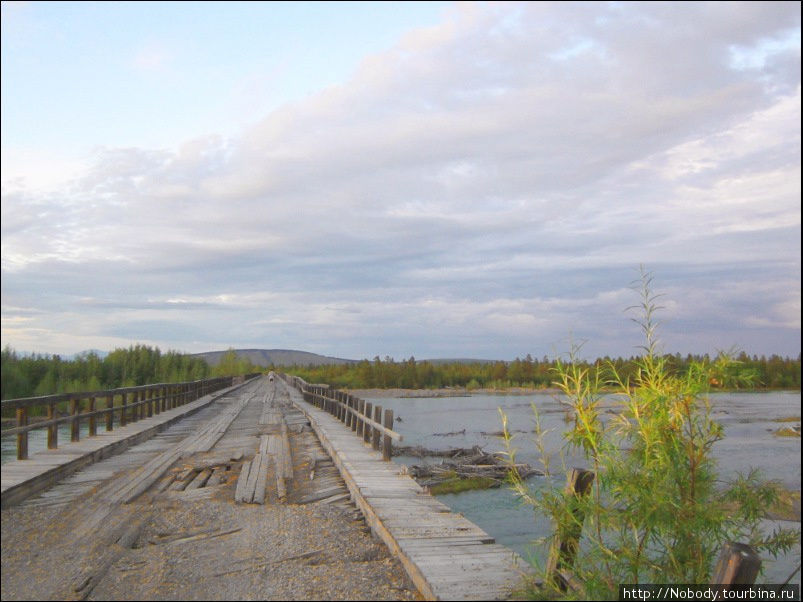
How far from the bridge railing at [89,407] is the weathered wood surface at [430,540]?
12.1 ft

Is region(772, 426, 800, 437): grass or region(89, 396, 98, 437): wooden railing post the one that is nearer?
region(89, 396, 98, 437): wooden railing post

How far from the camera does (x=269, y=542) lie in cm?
588

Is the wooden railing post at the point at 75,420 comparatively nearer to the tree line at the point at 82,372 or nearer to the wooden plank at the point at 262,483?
the tree line at the point at 82,372

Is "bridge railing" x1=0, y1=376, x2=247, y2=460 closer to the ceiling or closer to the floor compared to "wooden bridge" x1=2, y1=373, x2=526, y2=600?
closer to the ceiling

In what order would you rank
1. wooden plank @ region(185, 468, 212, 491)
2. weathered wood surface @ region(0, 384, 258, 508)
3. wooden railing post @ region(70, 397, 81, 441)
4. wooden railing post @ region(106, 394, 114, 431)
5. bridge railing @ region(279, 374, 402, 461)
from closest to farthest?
weathered wood surface @ region(0, 384, 258, 508) < wooden plank @ region(185, 468, 212, 491) < bridge railing @ region(279, 374, 402, 461) < wooden railing post @ region(70, 397, 81, 441) < wooden railing post @ region(106, 394, 114, 431)

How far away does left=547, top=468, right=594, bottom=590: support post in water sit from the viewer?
4.22 m

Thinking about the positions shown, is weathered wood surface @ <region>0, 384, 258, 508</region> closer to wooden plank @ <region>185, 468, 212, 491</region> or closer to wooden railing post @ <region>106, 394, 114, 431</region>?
wooden railing post @ <region>106, 394, 114, 431</region>

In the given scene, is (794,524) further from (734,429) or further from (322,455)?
(734,429)

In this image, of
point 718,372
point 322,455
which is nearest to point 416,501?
point 718,372

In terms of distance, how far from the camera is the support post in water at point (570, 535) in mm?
4223

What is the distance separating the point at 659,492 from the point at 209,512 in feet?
15.6

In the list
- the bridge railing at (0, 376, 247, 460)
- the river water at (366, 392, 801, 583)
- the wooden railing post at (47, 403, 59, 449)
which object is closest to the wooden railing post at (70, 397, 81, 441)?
the bridge railing at (0, 376, 247, 460)

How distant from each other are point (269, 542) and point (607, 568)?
9.91 ft

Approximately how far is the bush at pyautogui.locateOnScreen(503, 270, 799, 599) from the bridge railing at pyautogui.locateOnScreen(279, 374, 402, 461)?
16.0ft
